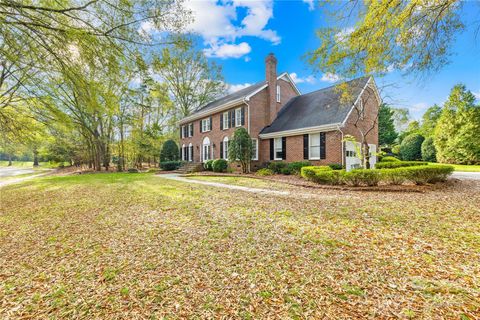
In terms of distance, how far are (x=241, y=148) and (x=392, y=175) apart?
8551 mm

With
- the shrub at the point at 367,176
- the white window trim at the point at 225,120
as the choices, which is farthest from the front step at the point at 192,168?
the shrub at the point at 367,176

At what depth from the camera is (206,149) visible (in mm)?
19844

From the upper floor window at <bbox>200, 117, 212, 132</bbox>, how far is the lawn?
1498 centimetres

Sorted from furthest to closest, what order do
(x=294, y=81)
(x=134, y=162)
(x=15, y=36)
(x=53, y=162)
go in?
(x=53, y=162), (x=134, y=162), (x=294, y=81), (x=15, y=36)

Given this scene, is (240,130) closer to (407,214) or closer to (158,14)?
(158,14)

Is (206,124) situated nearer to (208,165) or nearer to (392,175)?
(208,165)

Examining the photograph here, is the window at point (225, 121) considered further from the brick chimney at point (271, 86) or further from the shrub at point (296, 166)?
the shrub at point (296, 166)

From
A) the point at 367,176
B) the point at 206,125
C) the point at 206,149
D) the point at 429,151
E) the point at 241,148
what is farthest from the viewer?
the point at 429,151

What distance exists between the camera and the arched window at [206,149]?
19.5 meters

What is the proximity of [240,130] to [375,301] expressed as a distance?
12.8m

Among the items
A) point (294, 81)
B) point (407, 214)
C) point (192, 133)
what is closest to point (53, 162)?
point (192, 133)

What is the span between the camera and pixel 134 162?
85.7 feet

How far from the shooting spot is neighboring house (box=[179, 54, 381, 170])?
12.0 metres

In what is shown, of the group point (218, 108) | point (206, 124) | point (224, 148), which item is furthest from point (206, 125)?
point (224, 148)
